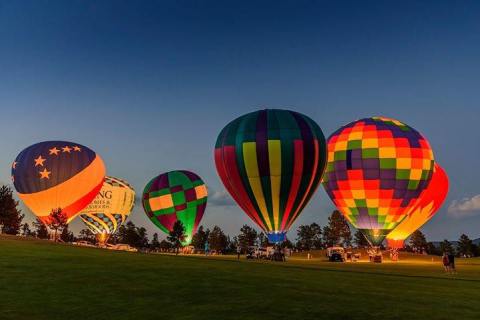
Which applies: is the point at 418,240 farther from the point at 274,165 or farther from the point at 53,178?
the point at 53,178

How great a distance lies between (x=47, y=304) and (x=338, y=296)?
8348 millimetres

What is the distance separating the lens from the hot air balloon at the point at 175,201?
2763 inches

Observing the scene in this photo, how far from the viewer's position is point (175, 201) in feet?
230

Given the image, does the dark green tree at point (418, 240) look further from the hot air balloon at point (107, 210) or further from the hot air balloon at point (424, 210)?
the hot air balloon at point (107, 210)

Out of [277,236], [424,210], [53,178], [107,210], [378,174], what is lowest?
[277,236]

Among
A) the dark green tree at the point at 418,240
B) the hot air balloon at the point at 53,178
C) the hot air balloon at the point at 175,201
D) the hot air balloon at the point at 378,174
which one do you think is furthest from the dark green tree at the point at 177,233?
the dark green tree at the point at 418,240

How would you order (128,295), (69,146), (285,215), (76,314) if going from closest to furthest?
(76,314), (128,295), (285,215), (69,146)

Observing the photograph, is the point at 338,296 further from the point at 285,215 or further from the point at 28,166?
the point at 28,166

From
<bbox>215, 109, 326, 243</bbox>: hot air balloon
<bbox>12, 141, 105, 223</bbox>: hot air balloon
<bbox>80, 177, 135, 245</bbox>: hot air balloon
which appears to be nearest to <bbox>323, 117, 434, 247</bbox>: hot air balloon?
<bbox>215, 109, 326, 243</bbox>: hot air balloon

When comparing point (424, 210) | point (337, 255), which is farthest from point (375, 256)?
point (424, 210)

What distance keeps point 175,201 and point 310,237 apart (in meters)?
60.8

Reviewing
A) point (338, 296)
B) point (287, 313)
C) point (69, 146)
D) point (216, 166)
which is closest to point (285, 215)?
point (216, 166)

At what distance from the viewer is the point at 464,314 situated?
12289mm

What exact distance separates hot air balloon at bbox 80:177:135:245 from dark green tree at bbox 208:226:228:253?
50.1 m
